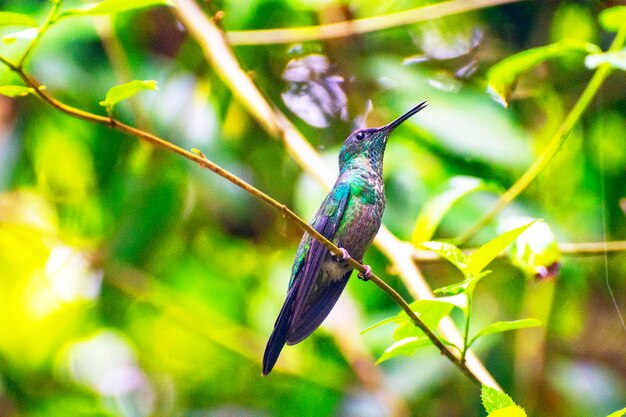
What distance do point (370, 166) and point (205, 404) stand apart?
203 cm

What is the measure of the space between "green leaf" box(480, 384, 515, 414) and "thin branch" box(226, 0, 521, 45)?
1.70 meters

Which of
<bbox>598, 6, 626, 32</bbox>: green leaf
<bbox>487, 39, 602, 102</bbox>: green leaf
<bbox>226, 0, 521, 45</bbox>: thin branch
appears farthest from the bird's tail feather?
<bbox>226, 0, 521, 45</bbox>: thin branch

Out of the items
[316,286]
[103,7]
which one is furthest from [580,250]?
[103,7]

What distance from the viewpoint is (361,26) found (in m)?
2.71

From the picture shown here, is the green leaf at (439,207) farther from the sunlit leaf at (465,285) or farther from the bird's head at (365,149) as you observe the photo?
the sunlit leaf at (465,285)

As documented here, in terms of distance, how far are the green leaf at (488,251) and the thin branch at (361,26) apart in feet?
5.03

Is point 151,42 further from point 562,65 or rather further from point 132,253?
point 562,65

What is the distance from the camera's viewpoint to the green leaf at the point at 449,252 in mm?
1100

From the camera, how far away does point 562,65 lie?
9.57ft

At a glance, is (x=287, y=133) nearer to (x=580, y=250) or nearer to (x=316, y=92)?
(x=316, y=92)

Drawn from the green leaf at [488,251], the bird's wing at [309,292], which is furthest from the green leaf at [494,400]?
the bird's wing at [309,292]

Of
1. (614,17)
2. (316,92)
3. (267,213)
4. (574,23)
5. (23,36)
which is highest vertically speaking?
(574,23)

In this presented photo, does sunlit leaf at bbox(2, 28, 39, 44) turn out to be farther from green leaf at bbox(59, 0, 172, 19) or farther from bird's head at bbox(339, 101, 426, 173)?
bird's head at bbox(339, 101, 426, 173)

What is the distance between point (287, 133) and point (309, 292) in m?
1.03
